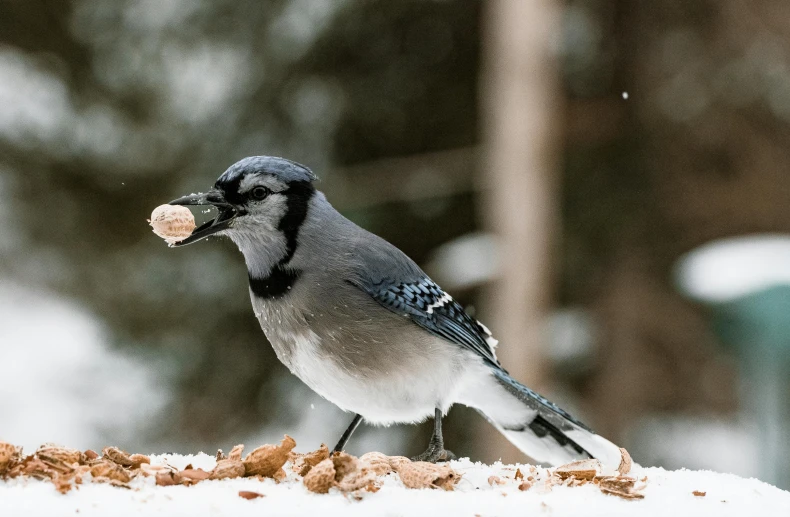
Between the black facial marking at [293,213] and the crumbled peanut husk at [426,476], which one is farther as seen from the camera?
the black facial marking at [293,213]

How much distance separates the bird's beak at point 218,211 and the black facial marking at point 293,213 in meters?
0.10

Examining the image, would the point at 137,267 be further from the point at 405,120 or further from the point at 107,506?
the point at 107,506

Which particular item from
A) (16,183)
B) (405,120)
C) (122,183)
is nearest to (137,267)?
(122,183)

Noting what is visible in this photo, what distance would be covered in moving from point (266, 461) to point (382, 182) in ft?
8.58

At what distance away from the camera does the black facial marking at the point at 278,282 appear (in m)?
1.67

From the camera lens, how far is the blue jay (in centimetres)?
164

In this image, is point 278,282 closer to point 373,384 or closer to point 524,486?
point 373,384

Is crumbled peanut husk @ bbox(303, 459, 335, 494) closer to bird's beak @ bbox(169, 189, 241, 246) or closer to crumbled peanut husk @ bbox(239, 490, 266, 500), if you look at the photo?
crumbled peanut husk @ bbox(239, 490, 266, 500)

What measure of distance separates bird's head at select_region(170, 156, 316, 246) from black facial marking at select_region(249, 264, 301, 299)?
74 mm

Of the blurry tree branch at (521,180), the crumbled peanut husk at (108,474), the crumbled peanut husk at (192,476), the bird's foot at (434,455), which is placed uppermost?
the blurry tree branch at (521,180)

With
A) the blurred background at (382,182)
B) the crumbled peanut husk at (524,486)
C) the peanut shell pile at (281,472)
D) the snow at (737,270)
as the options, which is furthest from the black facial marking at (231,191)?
the blurred background at (382,182)

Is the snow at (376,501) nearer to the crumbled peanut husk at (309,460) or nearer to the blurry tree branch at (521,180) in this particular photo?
the crumbled peanut husk at (309,460)

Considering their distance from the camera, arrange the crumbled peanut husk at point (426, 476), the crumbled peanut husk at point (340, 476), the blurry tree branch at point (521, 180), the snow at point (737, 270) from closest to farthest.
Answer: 1. the crumbled peanut husk at point (340, 476)
2. the crumbled peanut husk at point (426, 476)
3. the snow at point (737, 270)
4. the blurry tree branch at point (521, 180)

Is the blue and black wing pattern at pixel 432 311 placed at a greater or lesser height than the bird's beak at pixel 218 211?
greater
